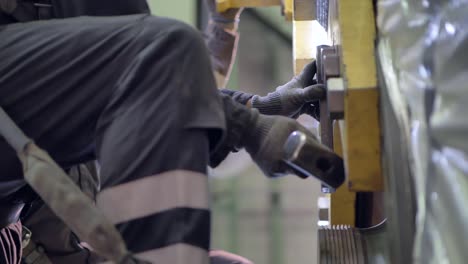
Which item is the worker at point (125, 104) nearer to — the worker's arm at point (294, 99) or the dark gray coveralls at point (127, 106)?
the dark gray coveralls at point (127, 106)

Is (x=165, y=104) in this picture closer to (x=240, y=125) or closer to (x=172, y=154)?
(x=172, y=154)

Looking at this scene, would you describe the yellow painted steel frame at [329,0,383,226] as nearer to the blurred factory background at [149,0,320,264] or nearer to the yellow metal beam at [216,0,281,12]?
the yellow metal beam at [216,0,281,12]

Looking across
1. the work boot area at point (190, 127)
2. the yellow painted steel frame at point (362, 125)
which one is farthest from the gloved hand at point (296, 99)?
the yellow painted steel frame at point (362, 125)

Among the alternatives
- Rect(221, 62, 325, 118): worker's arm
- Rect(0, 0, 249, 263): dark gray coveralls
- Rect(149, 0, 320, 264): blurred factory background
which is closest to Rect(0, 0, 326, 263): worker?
Rect(0, 0, 249, 263): dark gray coveralls

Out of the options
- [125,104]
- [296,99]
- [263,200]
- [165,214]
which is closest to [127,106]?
[125,104]

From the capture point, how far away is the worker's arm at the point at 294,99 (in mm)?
1050

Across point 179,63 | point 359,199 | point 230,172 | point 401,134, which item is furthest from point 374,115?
point 230,172

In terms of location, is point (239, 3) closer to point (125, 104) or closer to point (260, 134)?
point (260, 134)

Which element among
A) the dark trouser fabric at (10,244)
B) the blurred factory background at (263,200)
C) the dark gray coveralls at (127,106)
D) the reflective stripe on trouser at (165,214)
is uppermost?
the dark gray coveralls at (127,106)

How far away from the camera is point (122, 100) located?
0.71 meters

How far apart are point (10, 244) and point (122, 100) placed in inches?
20.5

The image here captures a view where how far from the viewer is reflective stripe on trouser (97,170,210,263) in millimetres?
654

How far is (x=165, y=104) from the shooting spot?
0.69m

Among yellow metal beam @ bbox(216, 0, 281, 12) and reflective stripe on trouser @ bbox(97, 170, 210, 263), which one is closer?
reflective stripe on trouser @ bbox(97, 170, 210, 263)
